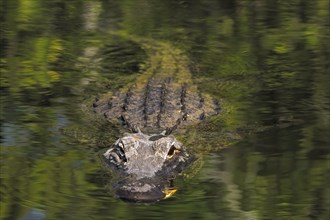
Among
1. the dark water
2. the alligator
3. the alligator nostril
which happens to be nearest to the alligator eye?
the alligator

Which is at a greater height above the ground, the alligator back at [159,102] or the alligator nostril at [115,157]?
the alligator nostril at [115,157]

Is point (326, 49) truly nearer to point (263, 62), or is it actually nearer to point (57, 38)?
point (263, 62)

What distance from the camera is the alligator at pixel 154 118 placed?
5957 millimetres

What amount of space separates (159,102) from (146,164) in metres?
1.73

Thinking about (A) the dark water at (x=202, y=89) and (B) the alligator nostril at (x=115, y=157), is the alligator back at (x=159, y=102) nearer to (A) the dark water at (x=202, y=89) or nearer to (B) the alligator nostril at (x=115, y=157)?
(A) the dark water at (x=202, y=89)

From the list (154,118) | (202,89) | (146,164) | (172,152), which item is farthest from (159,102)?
(146,164)

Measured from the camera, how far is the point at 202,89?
28.2 ft

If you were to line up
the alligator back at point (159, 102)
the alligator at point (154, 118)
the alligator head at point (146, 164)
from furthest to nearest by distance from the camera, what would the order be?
1. the alligator back at point (159, 102)
2. the alligator at point (154, 118)
3. the alligator head at point (146, 164)

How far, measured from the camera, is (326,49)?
9.58m

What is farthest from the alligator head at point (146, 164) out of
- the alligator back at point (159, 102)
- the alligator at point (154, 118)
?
the alligator back at point (159, 102)

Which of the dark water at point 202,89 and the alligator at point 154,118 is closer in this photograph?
the dark water at point 202,89

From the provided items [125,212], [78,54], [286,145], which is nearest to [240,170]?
[286,145]

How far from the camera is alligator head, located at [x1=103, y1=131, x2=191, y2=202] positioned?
571 cm

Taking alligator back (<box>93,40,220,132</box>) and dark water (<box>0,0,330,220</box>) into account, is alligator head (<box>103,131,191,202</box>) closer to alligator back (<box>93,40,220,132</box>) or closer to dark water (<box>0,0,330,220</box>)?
dark water (<box>0,0,330,220</box>)
